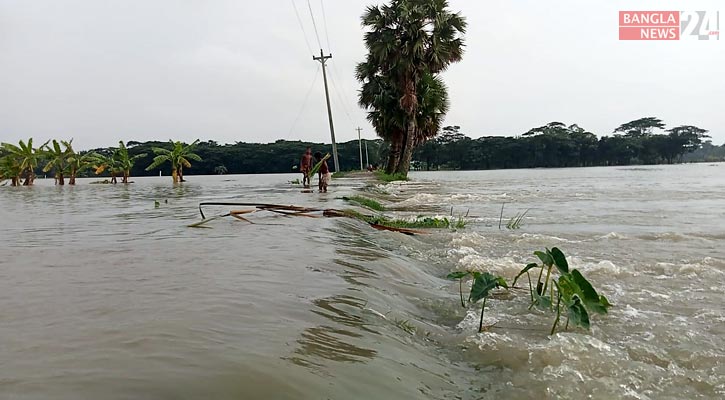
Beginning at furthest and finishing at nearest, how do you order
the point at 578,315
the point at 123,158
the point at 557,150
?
the point at 557,150 < the point at 123,158 < the point at 578,315

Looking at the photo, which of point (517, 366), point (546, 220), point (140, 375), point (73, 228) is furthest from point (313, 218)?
point (140, 375)

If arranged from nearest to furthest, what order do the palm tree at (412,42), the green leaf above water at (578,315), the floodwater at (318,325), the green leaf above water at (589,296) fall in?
the floodwater at (318,325) < the green leaf above water at (578,315) < the green leaf above water at (589,296) < the palm tree at (412,42)

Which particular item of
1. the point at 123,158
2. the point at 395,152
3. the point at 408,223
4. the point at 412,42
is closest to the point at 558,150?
the point at 395,152

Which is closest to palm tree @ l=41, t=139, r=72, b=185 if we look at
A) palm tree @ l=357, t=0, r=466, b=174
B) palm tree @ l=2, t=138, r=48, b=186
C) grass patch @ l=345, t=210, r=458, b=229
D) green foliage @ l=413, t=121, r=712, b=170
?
palm tree @ l=2, t=138, r=48, b=186

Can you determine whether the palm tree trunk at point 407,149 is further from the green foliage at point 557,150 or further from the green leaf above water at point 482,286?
the green foliage at point 557,150

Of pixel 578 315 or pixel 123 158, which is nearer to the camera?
pixel 578 315

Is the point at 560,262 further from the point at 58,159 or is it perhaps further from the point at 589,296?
the point at 58,159

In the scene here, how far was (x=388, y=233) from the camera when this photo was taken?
766cm

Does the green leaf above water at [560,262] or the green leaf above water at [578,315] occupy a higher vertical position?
the green leaf above water at [560,262]

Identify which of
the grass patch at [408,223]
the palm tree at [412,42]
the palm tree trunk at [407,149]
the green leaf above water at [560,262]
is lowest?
the grass patch at [408,223]

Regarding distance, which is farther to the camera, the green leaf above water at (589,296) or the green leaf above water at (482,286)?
the green leaf above water at (482,286)

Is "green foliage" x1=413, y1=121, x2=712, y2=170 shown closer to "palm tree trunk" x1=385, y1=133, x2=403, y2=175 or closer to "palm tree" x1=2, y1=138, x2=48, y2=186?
"palm tree trunk" x1=385, y1=133, x2=403, y2=175

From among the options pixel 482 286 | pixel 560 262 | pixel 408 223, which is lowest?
pixel 408 223

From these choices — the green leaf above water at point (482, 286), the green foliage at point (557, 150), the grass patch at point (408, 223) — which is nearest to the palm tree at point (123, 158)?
the grass patch at point (408, 223)
